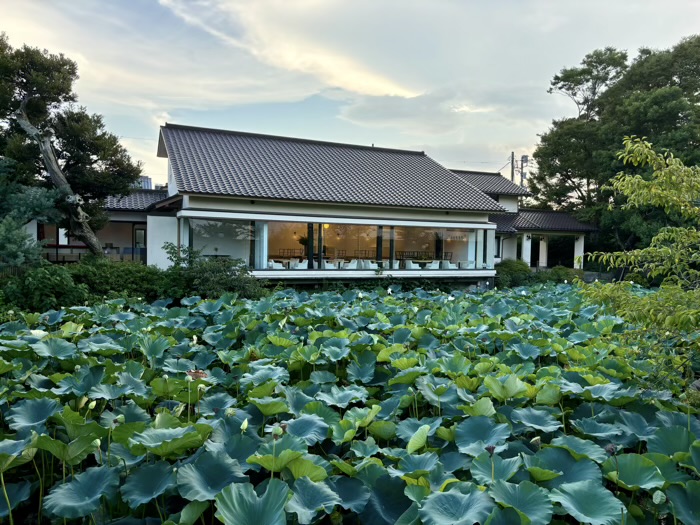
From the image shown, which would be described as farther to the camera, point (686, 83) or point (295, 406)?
point (686, 83)

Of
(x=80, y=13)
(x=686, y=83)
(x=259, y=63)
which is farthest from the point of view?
(x=686, y=83)

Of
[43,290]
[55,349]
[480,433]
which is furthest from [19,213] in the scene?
[480,433]

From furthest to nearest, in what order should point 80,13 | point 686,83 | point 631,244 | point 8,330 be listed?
point 631,244 → point 686,83 → point 80,13 → point 8,330

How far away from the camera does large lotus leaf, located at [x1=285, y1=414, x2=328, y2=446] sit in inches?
97.6

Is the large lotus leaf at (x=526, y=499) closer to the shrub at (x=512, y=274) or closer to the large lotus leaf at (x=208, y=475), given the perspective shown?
the large lotus leaf at (x=208, y=475)

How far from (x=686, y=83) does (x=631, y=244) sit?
7495 millimetres

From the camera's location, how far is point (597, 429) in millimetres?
2607

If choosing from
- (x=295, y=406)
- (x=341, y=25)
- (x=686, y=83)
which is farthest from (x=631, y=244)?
(x=295, y=406)

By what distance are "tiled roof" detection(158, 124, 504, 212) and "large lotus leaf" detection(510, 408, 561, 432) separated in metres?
11.6

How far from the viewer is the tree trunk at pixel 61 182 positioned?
12125mm

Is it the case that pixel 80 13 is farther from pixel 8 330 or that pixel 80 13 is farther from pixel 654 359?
pixel 654 359

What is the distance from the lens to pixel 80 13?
9.39 meters

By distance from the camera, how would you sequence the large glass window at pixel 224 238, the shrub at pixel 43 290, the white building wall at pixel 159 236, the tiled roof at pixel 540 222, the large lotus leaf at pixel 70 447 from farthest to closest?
1. the tiled roof at pixel 540 222
2. the large glass window at pixel 224 238
3. the white building wall at pixel 159 236
4. the shrub at pixel 43 290
5. the large lotus leaf at pixel 70 447

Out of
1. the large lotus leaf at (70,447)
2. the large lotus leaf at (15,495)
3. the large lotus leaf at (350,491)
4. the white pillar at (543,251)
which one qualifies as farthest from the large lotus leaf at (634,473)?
the white pillar at (543,251)
